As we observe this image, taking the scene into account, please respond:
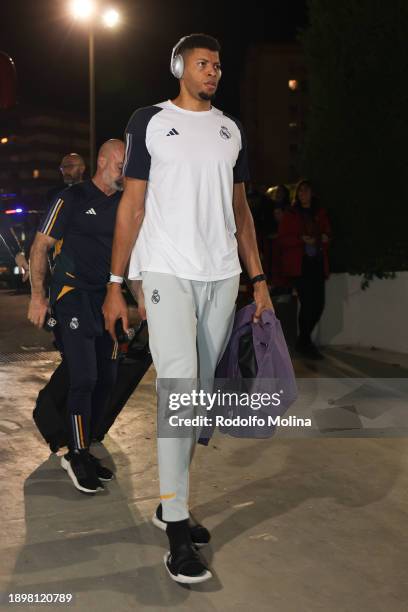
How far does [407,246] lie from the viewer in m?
9.23

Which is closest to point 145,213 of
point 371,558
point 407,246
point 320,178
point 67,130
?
point 371,558

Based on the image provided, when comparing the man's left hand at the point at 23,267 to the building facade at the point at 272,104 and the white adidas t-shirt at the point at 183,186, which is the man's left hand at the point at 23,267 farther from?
the building facade at the point at 272,104

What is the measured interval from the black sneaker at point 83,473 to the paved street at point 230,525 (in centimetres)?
5

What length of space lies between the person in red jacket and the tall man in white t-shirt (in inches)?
214

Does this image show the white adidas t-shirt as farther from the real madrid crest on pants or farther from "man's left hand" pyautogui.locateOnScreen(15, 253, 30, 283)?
"man's left hand" pyautogui.locateOnScreen(15, 253, 30, 283)

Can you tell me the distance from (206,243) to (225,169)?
32 centimetres

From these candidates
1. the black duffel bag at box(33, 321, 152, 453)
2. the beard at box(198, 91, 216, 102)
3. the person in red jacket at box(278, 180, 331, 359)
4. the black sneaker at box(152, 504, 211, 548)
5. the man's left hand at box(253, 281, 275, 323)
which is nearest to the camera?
the beard at box(198, 91, 216, 102)

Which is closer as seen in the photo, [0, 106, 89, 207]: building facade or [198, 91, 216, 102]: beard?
[198, 91, 216, 102]: beard

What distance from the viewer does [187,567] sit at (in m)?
3.24

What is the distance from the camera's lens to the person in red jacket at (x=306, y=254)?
8.99 m

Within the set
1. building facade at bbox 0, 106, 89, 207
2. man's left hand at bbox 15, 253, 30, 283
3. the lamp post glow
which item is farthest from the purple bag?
building facade at bbox 0, 106, 89, 207

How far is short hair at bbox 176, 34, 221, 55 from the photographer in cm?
354

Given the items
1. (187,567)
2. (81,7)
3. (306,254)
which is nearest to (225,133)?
(187,567)

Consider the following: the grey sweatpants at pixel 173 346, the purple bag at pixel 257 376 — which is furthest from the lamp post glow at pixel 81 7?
the grey sweatpants at pixel 173 346
